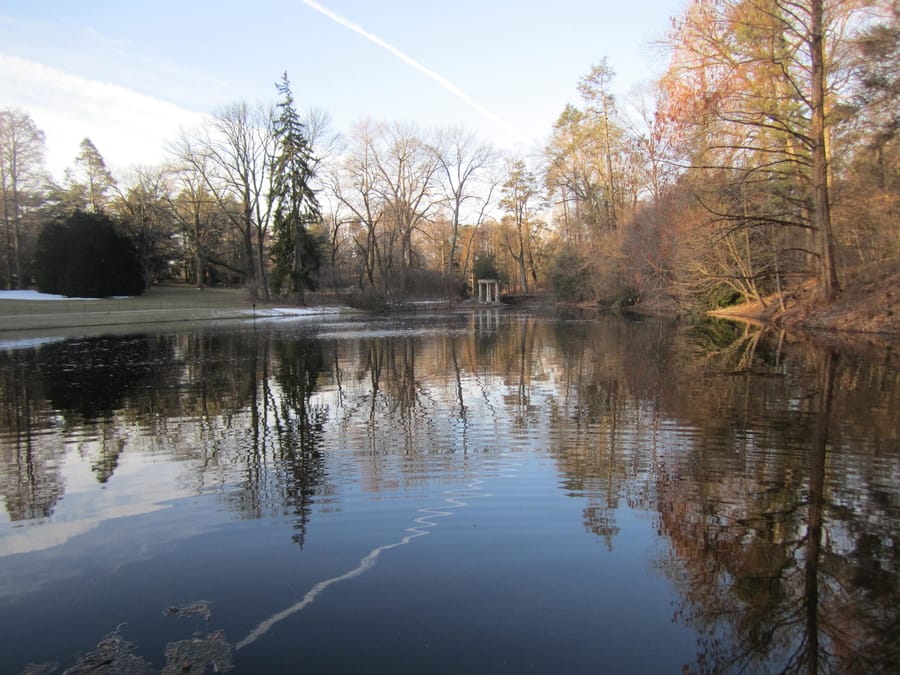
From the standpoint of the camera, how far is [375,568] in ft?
13.1

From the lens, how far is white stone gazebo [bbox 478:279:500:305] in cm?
6735

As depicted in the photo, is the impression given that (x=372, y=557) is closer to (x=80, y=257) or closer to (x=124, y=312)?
(x=124, y=312)

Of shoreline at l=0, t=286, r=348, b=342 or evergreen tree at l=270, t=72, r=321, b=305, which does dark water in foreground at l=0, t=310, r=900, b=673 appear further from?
evergreen tree at l=270, t=72, r=321, b=305

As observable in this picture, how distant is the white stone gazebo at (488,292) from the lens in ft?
221

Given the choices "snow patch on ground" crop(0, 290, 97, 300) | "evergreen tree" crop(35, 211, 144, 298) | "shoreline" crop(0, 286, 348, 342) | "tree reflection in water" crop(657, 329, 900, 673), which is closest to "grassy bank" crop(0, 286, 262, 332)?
"shoreline" crop(0, 286, 348, 342)

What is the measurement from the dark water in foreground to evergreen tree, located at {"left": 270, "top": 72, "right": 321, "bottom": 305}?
41.9 meters

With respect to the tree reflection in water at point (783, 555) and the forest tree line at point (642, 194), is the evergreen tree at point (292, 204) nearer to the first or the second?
the forest tree line at point (642, 194)

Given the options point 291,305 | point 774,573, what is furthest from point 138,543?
point 291,305

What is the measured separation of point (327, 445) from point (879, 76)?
59.9ft

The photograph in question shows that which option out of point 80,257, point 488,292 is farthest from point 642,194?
point 80,257

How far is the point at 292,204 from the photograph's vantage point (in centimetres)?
5047

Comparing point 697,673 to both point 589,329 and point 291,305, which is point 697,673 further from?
point 291,305

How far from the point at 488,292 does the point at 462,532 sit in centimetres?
6363

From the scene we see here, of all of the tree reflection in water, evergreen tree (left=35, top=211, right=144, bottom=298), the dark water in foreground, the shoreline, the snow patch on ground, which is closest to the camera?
the tree reflection in water
